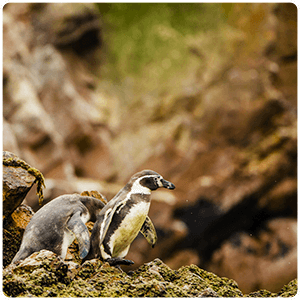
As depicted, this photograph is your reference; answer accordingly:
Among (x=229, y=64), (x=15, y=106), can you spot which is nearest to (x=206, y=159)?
(x=229, y=64)

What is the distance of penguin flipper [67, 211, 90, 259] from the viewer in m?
0.86

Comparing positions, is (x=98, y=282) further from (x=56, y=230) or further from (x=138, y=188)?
(x=138, y=188)

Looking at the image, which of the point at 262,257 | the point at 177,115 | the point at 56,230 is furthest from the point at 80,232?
the point at 177,115

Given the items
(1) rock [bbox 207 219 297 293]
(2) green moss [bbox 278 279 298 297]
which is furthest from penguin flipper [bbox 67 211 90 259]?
(1) rock [bbox 207 219 297 293]

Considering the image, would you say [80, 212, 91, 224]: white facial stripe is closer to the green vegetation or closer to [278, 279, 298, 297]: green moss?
[278, 279, 298, 297]: green moss

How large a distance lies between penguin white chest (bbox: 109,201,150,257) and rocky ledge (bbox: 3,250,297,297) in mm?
95

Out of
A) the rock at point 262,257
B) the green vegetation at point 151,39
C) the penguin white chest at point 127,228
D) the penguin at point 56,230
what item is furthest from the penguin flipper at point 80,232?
the green vegetation at point 151,39

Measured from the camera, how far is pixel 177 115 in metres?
4.29

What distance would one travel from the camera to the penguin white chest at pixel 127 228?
0.99 m

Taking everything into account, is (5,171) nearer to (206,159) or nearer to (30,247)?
(30,247)

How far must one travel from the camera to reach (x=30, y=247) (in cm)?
90

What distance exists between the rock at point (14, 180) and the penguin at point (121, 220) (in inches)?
10.0

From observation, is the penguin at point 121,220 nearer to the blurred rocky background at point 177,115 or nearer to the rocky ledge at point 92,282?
the rocky ledge at point 92,282

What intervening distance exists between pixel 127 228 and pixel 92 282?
0.72 ft
